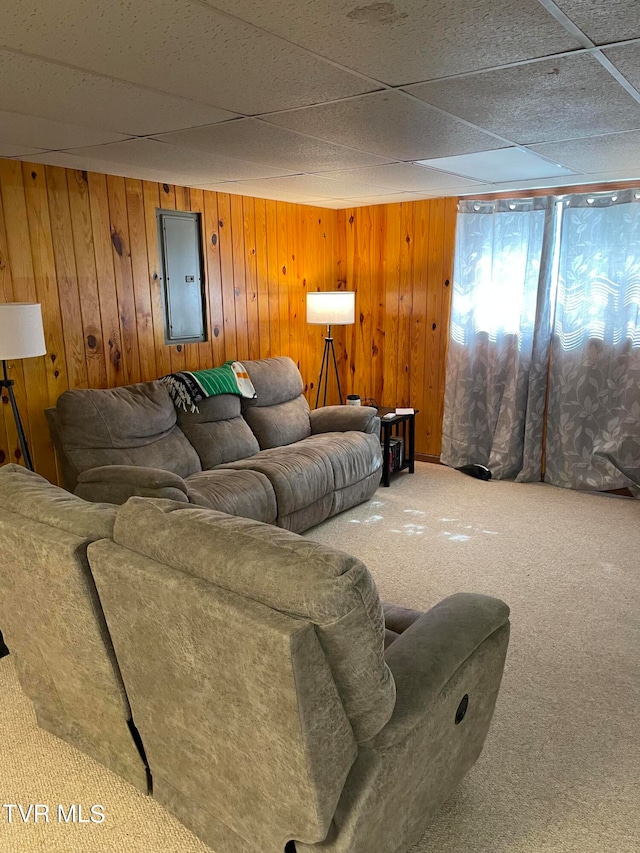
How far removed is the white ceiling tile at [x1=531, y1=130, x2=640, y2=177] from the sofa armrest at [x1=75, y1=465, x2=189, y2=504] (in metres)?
2.43

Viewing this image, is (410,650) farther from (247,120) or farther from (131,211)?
(131,211)

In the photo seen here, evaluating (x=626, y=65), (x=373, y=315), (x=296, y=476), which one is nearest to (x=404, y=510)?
(x=296, y=476)

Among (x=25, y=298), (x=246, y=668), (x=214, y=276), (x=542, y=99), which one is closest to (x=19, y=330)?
(x=25, y=298)

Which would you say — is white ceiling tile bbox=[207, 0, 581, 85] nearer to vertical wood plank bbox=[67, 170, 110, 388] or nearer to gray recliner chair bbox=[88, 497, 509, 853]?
gray recliner chair bbox=[88, 497, 509, 853]

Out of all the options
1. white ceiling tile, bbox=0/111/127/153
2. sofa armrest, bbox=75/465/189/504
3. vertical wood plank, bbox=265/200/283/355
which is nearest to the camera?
white ceiling tile, bbox=0/111/127/153

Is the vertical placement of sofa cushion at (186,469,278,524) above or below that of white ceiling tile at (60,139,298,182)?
below

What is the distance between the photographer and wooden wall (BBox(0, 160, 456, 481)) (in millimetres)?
3516

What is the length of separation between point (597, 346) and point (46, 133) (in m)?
3.74

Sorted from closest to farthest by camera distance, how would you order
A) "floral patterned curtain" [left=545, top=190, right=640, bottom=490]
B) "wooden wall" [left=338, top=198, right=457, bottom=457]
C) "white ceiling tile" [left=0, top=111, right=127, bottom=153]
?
"white ceiling tile" [left=0, top=111, right=127, bottom=153] → "floral patterned curtain" [left=545, top=190, right=640, bottom=490] → "wooden wall" [left=338, top=198, right=457, bottom=457]

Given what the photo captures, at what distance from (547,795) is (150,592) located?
144cm

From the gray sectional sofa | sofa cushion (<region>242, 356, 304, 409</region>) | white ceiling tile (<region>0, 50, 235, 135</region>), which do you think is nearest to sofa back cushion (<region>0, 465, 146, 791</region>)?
the gray sectional sofa

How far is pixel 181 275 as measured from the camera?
4348 millimetres

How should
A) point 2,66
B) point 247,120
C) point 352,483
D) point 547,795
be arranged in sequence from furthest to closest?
1. point 352,483
2. point 247,120
3. point 547,795
4. point 2,66

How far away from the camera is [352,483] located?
4.34m
